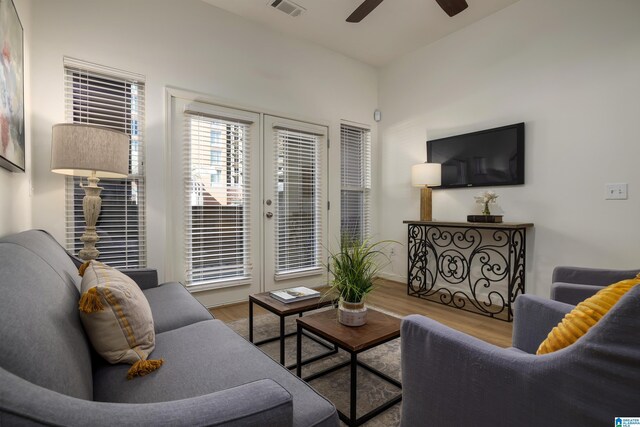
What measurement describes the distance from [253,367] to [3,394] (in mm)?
734

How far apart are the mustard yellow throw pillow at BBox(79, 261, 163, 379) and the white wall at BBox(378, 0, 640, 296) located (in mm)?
3278

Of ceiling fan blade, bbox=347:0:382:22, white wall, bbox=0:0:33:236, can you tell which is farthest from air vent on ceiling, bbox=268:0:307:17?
white wall, bbox=0:0:33:236

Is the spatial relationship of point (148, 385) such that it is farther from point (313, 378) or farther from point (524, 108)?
point (524, 108)

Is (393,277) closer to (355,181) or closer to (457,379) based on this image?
(355,181)

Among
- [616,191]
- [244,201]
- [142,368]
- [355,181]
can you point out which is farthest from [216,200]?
[616,191]

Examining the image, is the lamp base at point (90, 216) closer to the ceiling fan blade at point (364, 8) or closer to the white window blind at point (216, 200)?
the white window blind at point (216, 200)

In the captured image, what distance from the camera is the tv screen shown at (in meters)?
3.09

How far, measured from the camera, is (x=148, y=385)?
1000mm

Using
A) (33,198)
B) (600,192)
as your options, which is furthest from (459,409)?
(33,198)

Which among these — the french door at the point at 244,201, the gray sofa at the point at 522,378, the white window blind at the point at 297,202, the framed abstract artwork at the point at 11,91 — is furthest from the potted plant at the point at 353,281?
the white window blind at the point at 297,202

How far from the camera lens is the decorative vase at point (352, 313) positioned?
1639mm

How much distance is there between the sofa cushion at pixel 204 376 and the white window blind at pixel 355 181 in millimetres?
3011

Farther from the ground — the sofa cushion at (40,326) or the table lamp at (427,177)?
the table lamp at (427,177)

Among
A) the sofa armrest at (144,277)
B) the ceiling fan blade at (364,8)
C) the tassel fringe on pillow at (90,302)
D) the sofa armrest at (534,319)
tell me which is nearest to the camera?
the tassel fringe on pillow at (90,302)
